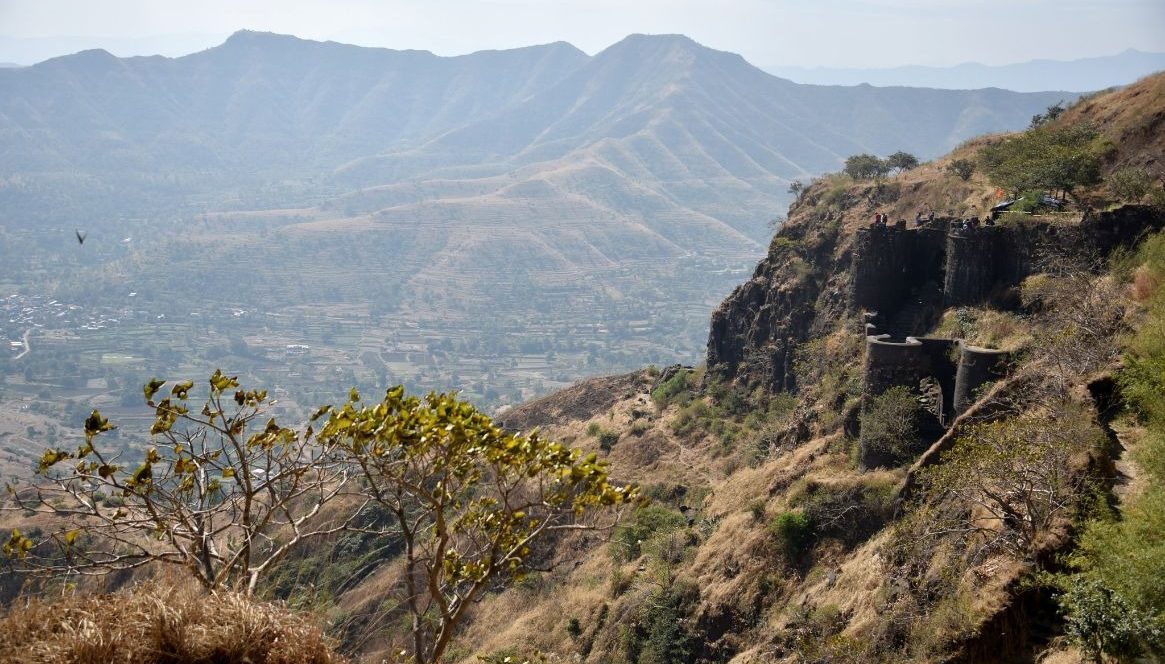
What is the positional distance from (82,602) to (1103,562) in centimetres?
1085

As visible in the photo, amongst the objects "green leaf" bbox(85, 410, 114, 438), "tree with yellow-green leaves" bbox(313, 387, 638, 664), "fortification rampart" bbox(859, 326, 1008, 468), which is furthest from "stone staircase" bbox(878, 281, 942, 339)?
"green leaf" bbox(85, 410, 114, 438)

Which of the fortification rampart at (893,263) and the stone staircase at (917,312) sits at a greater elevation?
the fortification rampart at (893,263)

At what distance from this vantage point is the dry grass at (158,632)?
675cm

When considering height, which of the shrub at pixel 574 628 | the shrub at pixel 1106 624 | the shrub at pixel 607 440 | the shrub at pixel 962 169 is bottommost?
the shrub at pixel 574 628

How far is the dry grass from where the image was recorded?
266 inches

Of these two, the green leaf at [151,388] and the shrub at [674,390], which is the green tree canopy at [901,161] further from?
the green leaf at [151,388]

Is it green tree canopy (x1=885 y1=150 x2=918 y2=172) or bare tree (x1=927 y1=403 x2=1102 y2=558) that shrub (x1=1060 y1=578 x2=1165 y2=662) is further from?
green tree canopy (x1=885 y1=150 x2=918 y2=172)

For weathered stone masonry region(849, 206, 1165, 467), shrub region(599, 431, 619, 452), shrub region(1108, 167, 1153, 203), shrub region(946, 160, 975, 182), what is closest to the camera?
weathered stone masonry region(849, 206, 1165, 467)

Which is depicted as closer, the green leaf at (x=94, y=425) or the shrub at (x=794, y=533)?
the green leaf at (x=94, y=425)

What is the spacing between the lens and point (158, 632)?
6875 millimetres

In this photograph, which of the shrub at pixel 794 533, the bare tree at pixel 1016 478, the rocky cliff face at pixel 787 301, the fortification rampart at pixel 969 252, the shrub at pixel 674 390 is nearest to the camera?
the bare tree at pixel 1016 478

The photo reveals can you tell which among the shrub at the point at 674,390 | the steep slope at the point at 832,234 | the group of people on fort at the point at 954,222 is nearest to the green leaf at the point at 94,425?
the group of people on fort at the point at 954,222

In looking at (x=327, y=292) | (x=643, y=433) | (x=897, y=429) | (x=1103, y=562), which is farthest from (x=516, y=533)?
Answer: (x=327, y=292)

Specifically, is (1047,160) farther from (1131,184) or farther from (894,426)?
(894,426)
